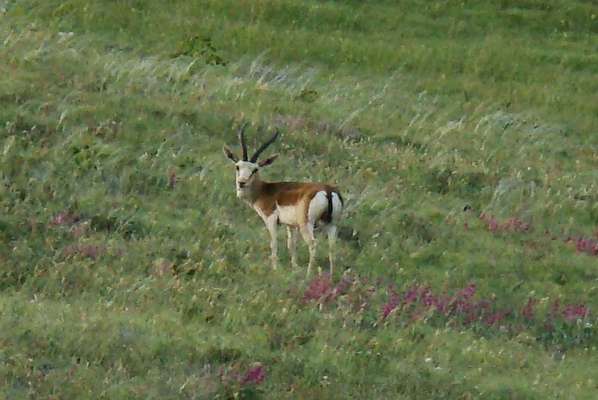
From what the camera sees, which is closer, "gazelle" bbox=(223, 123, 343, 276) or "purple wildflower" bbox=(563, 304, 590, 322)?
"gazelle" bbox=(223, 123, 343, 276)

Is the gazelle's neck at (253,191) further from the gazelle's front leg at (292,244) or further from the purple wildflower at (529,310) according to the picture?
the purple wildflower at (529,310)

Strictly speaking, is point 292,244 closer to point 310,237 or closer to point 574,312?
point 310,237

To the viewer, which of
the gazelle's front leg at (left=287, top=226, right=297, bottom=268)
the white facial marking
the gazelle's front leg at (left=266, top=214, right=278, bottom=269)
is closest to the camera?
the white facial marking

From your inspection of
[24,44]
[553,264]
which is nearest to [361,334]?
[553,264]

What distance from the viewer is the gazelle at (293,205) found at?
54.0 feet

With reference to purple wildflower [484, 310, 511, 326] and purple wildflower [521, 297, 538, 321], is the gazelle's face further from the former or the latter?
purple wildflower [521, 297, 538, 321]

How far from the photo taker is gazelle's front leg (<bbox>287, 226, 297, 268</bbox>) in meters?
16.8

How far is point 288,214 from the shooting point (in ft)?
55.3

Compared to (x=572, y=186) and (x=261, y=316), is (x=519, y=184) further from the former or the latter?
(x=261, y=316)

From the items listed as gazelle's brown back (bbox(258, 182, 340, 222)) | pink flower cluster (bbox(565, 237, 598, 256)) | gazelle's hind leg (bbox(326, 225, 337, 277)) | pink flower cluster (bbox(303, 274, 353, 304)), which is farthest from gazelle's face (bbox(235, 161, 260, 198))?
pink flower cluster (bbox(565, 237, 598, 256))

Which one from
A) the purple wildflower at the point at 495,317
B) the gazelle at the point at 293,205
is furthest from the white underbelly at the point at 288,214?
the purple wildflower at the point at 495,317

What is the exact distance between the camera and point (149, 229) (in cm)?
1723

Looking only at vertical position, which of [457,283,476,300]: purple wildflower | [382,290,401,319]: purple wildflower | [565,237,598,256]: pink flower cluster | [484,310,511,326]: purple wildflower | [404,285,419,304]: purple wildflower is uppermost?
[382,290,401,319]: purple wildflower

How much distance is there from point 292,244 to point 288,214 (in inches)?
19.1
